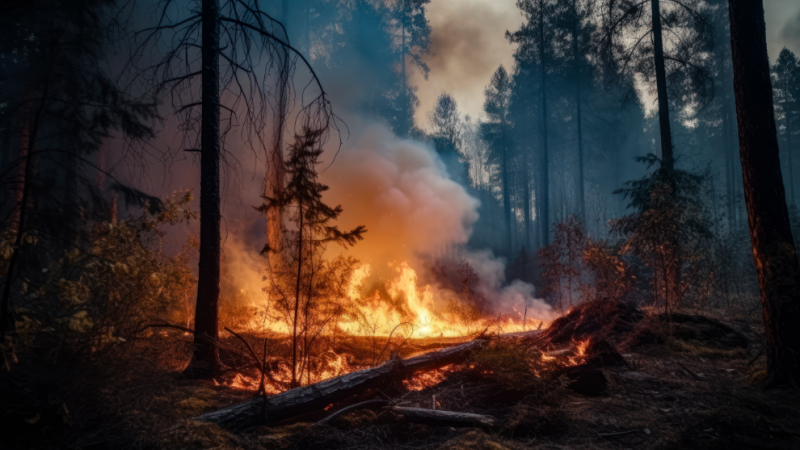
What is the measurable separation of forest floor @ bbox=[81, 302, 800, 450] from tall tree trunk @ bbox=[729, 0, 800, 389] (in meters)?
0.63

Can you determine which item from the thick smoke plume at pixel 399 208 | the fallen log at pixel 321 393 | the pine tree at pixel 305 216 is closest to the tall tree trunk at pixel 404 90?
the thick smoke plume at pixel 399 208

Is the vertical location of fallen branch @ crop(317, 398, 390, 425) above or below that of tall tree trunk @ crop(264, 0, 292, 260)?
below

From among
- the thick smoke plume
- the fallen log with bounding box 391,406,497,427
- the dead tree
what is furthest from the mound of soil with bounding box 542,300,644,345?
the thick smoke plume

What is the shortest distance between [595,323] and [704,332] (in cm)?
230

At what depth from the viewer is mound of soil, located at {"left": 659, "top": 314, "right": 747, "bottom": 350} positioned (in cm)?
759

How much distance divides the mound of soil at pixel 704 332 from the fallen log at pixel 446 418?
6213mm

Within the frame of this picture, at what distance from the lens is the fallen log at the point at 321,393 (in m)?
4.16

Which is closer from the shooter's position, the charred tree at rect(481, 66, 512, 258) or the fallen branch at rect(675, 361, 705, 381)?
the fallen branch at rect(675, 361, 705, 381)

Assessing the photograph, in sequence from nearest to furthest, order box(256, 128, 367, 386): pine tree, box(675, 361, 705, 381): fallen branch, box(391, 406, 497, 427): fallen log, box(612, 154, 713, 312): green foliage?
Result: box(391, 406, 497, 427): fallen log, box(675, 361, 705, 381): fallen branch, box(256, 128, 367, 386): pine tree, box(612, 154, 713, 312): green foliage

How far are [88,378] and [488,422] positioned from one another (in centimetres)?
455

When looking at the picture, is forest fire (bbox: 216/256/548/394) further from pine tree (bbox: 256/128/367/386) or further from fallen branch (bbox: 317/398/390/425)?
fallen branch (bbox: 317/398/390/425)

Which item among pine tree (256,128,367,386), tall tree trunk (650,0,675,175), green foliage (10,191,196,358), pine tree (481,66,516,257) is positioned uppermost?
pine tree (481,66,516,257)

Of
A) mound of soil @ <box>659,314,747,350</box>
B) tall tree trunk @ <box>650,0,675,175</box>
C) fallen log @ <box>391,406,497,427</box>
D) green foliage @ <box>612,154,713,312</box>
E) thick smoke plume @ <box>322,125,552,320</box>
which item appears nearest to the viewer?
fallen log @ <box>391,406,497,427</box>

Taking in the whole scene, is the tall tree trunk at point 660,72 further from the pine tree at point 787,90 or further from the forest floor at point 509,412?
the pine tree at point 787,90
